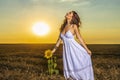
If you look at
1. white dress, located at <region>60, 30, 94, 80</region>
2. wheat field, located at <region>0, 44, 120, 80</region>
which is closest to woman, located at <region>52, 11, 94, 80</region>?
white dress, located at <region>60, 30, 94, 80</region>

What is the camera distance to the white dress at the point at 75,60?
11.2 meters

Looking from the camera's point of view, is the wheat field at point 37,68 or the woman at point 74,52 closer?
the woman at point 74,52

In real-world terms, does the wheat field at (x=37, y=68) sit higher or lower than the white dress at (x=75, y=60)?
lower

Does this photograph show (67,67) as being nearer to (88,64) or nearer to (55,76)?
(88,64)

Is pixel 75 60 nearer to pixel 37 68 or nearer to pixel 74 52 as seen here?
pixel 74 52

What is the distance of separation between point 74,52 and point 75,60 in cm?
22

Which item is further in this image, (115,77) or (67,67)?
(115,77)

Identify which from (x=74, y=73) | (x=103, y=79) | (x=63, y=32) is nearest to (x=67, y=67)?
(x=74, y=73)

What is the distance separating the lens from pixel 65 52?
11352mm

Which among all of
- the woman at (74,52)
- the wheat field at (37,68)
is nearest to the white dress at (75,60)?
the woman at (74,52)

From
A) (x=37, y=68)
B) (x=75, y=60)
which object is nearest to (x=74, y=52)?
(x=75, y=60)

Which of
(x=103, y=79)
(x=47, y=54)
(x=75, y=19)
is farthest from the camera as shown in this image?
(x=103, y=79)

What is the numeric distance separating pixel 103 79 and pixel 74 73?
4.18 meters

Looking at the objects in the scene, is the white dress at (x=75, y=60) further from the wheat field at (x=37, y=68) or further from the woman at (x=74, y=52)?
the wheat field at (x=37, y=68)
